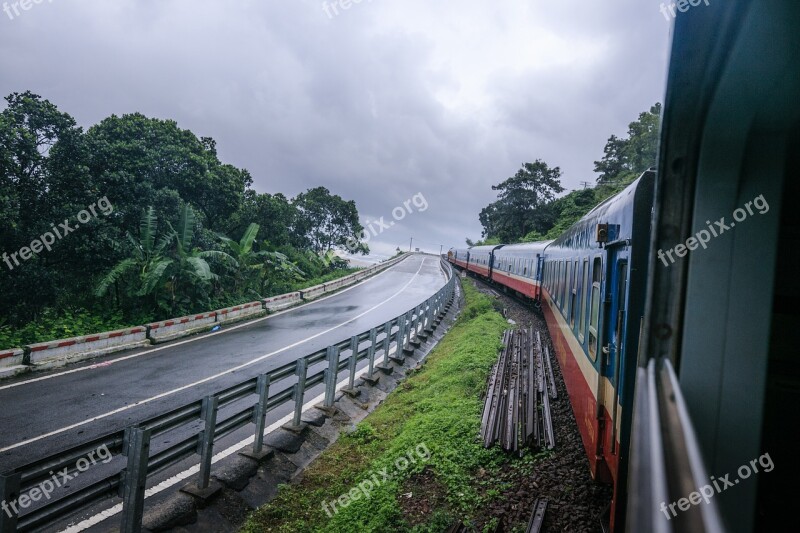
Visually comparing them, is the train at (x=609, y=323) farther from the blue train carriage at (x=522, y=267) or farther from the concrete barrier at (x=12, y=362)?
the concrete barrier at (x=12, y=362)

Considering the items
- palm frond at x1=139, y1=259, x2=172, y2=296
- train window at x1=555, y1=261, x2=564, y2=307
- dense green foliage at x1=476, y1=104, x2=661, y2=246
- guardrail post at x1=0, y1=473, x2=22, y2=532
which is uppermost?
dense green foliage at x1=476, y1=104, x2=661, y2=246

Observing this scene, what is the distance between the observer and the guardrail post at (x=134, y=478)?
13.0 ft

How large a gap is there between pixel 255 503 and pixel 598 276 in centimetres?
504

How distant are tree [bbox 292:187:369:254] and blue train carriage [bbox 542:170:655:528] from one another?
34752mm

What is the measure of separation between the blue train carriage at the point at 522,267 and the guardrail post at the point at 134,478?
1437 centimetres

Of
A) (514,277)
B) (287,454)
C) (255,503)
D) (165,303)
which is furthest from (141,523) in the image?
(514,277)

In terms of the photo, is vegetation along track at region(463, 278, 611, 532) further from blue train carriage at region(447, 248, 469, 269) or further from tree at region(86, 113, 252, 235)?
blue train carriage at region(447, 248, 469, 269)

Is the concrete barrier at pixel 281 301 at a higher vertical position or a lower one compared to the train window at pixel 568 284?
lower

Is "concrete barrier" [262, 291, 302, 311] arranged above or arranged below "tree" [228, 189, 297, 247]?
below

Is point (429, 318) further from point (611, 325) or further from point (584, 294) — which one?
point (611, 325)

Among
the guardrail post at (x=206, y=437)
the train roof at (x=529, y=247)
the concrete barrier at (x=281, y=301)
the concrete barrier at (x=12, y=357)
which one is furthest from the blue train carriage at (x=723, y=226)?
the concrete barrier at (x=281, y=301)

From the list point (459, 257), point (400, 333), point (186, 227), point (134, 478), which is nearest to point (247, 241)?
point (186, 227)

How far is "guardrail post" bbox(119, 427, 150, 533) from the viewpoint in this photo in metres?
3.97

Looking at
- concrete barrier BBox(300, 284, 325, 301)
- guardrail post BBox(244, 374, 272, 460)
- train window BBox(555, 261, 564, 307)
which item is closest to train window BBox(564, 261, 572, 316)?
train window BBox(555, 261, 564, 307)
